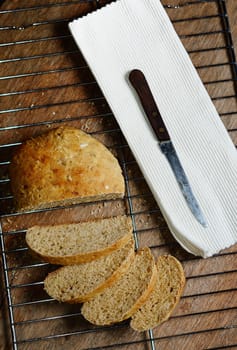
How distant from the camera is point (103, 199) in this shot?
→ 8.43 feet

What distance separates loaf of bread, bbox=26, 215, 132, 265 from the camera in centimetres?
242

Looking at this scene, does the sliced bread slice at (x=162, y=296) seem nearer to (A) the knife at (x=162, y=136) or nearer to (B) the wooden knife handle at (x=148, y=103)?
(A) the knife at (x=162, y=136)

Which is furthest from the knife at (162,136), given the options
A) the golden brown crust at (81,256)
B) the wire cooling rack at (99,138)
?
the golden brown crust at (81,256)

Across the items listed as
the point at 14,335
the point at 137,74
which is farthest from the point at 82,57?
the point at 14,335

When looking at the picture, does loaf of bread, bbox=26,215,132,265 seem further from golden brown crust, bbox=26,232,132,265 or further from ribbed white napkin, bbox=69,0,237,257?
ribbed white napkin, bbox=69,0,237,257

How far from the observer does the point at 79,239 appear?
8.11 feet

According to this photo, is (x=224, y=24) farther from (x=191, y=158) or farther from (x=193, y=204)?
(x=193, y=204)

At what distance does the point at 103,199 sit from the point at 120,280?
31 centimetres

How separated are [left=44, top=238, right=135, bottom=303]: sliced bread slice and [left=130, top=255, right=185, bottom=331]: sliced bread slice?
129 millimetres

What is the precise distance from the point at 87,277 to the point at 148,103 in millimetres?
676

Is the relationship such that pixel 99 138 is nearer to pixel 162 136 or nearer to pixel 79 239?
pixel 162 136

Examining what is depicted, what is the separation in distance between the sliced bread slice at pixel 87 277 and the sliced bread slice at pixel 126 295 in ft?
0.09

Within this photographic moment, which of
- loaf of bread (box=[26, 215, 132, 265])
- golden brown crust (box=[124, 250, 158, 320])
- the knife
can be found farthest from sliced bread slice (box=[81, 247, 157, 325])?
the knife

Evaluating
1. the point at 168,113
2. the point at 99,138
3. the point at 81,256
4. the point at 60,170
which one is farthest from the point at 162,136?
the point at 81,256
